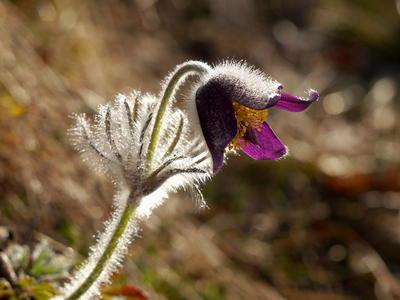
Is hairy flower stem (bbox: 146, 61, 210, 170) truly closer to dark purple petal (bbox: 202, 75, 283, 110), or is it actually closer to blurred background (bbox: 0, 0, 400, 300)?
dark purple petal (bbox: 202, 75, 283, 110)

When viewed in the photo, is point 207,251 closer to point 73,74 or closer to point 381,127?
point 73,74

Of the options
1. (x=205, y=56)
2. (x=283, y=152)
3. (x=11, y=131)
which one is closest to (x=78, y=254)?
(x=11, y=131)

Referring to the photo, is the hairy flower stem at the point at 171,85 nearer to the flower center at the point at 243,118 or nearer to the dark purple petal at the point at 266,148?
the flower center at the point at 243,118

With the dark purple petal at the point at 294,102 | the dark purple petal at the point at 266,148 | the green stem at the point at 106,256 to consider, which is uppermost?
the dark purple petal at the point at 294,102

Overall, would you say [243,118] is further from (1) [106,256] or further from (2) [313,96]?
(1) [106,256]

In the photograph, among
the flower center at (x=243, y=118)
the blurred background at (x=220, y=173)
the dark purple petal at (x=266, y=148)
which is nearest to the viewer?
the flower center at (x=243, y=118)

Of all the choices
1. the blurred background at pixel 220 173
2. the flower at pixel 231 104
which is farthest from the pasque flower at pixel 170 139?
the blurred background at pixel 220 173

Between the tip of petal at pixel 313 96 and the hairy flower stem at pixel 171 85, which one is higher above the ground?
the tip of petal at pixel 313 96

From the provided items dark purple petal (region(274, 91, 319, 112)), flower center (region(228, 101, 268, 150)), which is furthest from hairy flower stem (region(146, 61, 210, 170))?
dark purple petal (region(274, 91, 319, 112))
